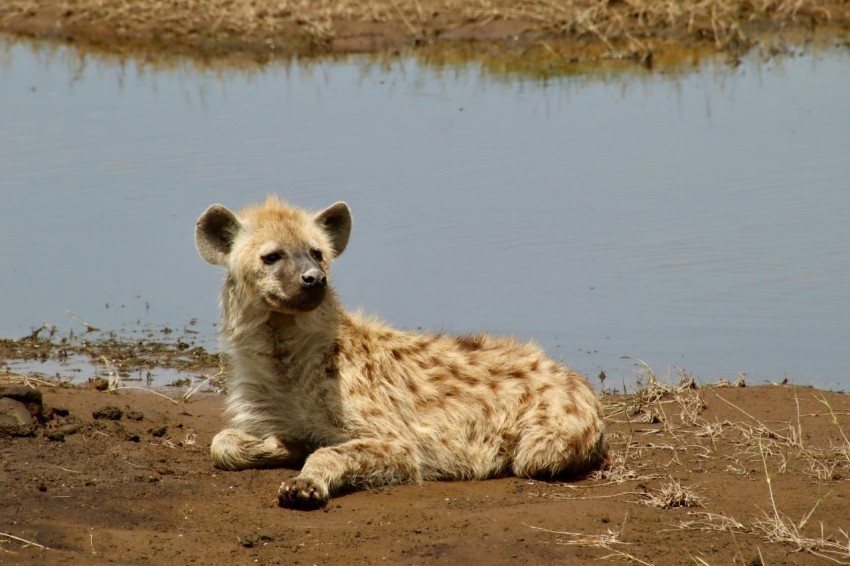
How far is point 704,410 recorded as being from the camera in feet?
20.1

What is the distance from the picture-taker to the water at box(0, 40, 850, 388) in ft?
24.9

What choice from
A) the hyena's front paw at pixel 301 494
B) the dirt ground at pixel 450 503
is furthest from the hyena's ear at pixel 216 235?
the hyena's front paw at pixel 301 494

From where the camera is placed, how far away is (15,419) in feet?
17.4

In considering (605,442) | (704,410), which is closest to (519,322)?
(704,410)

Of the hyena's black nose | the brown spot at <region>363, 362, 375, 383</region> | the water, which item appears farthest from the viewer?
the water

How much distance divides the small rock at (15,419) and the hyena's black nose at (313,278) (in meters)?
1.30

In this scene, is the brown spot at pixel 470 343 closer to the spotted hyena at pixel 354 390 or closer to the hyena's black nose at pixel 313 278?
the spotted hyena at pixel 354 390

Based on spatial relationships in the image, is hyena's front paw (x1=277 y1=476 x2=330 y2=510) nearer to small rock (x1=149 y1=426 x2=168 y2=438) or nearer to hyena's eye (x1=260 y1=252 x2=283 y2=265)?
hyena's eye (x1=260 y1=252 x2=283 y2=265)

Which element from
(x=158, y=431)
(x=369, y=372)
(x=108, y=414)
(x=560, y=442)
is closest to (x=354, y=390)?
(x=369, y=372)

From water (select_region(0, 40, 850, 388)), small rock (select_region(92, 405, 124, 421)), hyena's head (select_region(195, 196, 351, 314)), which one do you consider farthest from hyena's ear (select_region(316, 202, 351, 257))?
water (select_region(0, 40, 850, 388))

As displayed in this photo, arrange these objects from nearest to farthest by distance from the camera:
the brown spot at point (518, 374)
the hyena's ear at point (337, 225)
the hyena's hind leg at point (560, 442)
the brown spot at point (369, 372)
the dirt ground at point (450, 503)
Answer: the dirt ground at point (450, 503) < the hyena's hind leg at point (560, 442) < the brown spot at point (369, 372) < the brown spot at point (518, 374) < the hyena's ear at point (337, 225)

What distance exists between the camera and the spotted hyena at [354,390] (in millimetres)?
5195

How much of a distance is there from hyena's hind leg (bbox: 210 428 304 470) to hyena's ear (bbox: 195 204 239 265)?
73 centimetres

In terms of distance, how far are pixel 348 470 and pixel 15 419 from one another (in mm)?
1394
